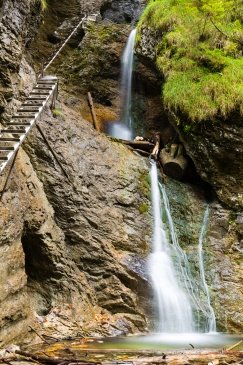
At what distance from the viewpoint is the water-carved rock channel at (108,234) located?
26.8 feet

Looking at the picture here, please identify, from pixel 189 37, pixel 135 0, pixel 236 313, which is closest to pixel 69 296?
pixel 236 313

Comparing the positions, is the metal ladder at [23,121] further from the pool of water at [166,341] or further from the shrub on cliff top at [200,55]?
the shrub on cliff top at [200,55]

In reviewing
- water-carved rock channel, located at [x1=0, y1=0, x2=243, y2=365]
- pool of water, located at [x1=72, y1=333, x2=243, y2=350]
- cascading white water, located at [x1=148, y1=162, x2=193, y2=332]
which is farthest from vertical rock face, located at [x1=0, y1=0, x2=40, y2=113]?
pool of water, located at [x1=72, y1=333, x2=243, y2=350]

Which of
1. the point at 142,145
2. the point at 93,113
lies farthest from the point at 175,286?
the point at 93,113

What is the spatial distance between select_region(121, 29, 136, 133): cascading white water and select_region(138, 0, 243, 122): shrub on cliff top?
6.47ft

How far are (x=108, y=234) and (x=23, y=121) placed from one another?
3.50m

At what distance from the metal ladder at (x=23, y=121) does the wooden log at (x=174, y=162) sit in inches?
150

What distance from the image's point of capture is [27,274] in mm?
9438

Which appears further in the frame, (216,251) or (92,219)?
(216,251)

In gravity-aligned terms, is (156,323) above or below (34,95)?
A: below

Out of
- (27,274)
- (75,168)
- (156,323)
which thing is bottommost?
(156,323)

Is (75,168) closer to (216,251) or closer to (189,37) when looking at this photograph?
(216,251)

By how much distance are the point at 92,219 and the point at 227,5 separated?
9149mm

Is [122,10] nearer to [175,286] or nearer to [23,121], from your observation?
[23,121]
